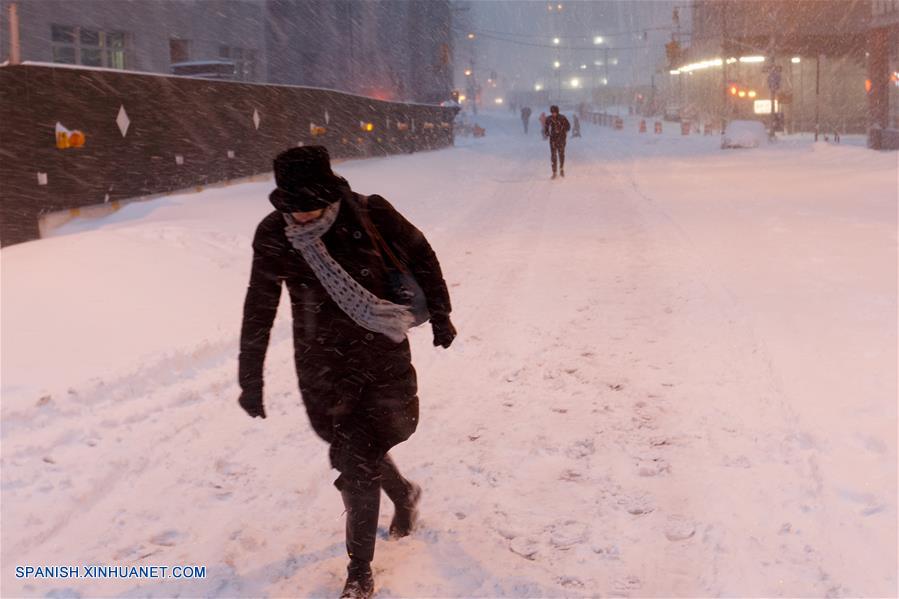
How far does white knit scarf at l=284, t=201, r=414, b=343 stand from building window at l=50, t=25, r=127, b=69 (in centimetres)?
2456

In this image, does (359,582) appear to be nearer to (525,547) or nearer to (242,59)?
(525,547)

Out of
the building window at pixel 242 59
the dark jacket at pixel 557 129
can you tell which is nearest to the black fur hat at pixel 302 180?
the dark jacket at pixel 557 129

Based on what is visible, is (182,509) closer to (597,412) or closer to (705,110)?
(597,412)

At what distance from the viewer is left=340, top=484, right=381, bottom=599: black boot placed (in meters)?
3.75

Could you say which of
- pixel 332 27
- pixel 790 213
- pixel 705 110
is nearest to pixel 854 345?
pixel 790 213

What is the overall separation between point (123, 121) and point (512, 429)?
10849mm

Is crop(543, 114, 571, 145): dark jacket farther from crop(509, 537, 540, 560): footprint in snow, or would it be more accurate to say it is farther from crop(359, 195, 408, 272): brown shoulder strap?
crop(359, 195, 408, 272): brown shoulder strap

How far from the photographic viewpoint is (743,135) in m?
35.9

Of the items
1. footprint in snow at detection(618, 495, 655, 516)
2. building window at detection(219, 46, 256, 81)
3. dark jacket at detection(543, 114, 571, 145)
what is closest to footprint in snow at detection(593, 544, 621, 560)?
footprint in snow at detection(618, 495, 655, 516)

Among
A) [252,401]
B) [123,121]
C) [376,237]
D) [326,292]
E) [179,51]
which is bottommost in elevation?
[252,401]

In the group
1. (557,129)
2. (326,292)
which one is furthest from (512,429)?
(557,129)

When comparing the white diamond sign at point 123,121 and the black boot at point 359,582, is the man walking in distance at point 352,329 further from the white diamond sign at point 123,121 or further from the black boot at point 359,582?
the white diamond sign at point 123,121

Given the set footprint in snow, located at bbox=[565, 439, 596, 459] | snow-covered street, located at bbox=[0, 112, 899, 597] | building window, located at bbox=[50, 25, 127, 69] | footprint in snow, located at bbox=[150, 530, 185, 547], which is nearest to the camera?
snow-covered street, located at bbox=[0, 112, 899, 597]

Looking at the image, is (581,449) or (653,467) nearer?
(653,467)
